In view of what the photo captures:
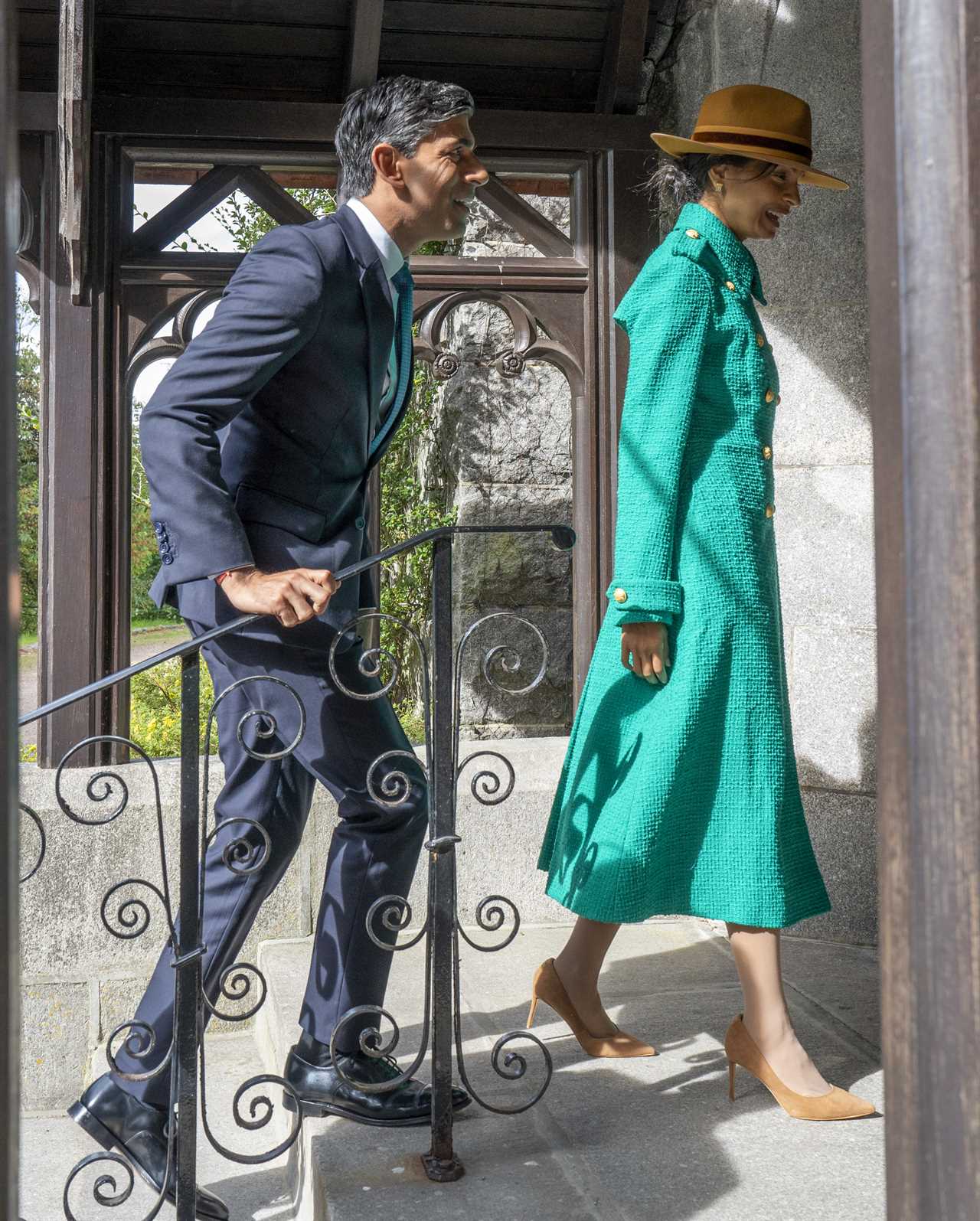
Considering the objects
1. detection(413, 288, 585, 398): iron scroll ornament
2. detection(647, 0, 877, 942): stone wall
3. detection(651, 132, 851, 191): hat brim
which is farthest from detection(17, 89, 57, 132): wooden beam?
detection(651, 132, 851, 191): hat brim

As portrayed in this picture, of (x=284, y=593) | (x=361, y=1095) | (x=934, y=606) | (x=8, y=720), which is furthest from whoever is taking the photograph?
(x=361, y=1095)

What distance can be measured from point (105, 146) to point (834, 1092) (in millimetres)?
3231

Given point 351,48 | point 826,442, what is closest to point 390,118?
point 351,48

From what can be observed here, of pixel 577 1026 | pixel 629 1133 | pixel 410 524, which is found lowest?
pixel 629 1133

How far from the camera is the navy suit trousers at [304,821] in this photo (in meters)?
2.39

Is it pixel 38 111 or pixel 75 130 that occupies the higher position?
pixel 38 111

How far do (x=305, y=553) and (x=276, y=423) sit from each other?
0.80 feet

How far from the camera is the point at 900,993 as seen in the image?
102cm

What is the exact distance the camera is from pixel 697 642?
2.43 m

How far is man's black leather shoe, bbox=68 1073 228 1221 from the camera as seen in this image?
2.35 m

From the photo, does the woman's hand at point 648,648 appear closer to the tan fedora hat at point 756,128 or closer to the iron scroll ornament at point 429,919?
the iron scroll ornament at point 429,919

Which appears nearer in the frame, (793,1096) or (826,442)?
(793,1096)

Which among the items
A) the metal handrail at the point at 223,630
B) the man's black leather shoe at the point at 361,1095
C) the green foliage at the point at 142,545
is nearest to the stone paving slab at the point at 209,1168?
the man's black leather shoe at the point at 361,1095

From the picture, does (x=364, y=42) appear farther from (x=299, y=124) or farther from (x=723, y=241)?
(x=723, y=241)
